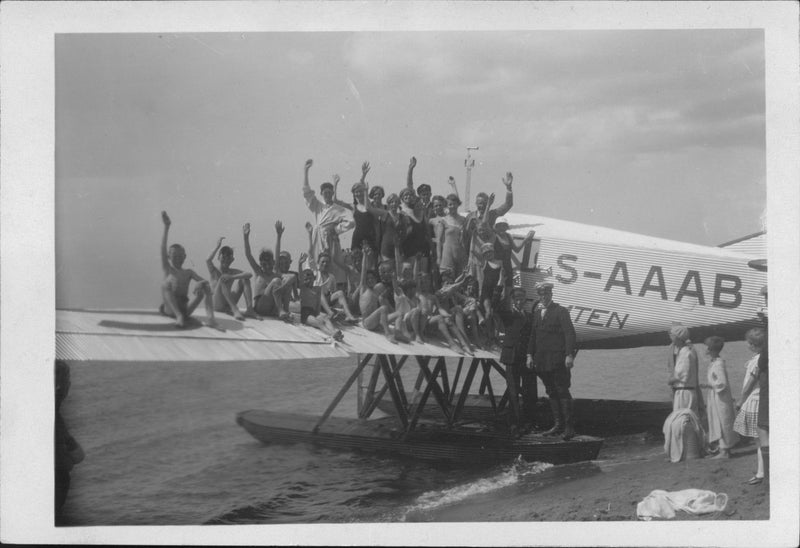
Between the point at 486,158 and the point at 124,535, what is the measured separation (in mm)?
6334

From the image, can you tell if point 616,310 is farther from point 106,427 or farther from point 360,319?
point 106,427

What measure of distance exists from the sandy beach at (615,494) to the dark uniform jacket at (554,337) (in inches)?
62.0

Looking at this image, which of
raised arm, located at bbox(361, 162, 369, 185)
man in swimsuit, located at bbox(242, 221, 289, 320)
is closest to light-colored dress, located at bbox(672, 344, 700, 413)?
raised arm, located at bbox(361, 162, 369, 185)

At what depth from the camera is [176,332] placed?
9.23 meters

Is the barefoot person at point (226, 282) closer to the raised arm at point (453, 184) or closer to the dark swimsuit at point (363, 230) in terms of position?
the dark swimsuit at point (363, 230)

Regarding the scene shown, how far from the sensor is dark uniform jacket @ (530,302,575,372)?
11.1 meters

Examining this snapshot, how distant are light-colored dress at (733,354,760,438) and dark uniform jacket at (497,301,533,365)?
2784 millimetres

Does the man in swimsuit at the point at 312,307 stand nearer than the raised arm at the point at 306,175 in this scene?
Yes

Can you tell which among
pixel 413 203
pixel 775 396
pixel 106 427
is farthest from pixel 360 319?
pixel 775 396

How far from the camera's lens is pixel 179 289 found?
9.42 m

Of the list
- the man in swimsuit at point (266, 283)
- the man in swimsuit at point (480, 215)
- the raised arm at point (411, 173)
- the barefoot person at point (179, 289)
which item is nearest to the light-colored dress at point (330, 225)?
the man in swimsuit at point (266, 283)

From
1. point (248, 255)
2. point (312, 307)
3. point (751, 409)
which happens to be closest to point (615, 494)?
point (751, 409)

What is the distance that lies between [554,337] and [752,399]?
2565 millimetres

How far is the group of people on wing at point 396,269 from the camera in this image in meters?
10.2
